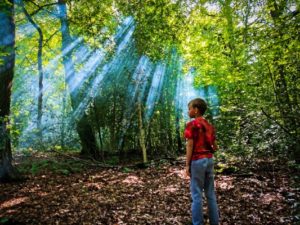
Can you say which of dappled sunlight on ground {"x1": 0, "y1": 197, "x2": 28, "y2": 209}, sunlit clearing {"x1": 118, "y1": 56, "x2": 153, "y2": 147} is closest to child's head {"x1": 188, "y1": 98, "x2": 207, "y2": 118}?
dappled sunlight on ground {"x1": 0, "y1": 197, "x2": 28, "y2": 209}

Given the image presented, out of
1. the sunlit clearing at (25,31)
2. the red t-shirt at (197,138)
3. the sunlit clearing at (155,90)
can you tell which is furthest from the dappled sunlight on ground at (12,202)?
the sunlit clearing at (25,31)

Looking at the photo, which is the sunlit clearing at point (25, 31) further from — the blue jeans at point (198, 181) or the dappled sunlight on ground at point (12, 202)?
the blue jeans at point (198, 181)

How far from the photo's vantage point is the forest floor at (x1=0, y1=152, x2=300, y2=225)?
566 centimetres

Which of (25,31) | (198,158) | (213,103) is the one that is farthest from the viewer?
(25,31)

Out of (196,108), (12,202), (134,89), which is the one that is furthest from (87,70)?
(196,108)

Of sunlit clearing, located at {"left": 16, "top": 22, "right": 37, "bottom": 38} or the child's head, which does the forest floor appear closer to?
the child's head

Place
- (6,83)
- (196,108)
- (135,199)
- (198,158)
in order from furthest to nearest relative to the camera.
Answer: (6,83), (135,199), (196,108), (198,158)

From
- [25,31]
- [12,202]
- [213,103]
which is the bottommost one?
[12,202]

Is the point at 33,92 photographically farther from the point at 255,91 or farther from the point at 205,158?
the point at 205,158

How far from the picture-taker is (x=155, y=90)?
46.6 ft

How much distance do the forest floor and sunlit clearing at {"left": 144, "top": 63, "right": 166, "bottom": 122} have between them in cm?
384

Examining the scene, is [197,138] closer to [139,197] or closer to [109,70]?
[139,197]

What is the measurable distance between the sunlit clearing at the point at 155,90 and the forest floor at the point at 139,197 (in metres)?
3.84

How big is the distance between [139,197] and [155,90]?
7.66 metres
